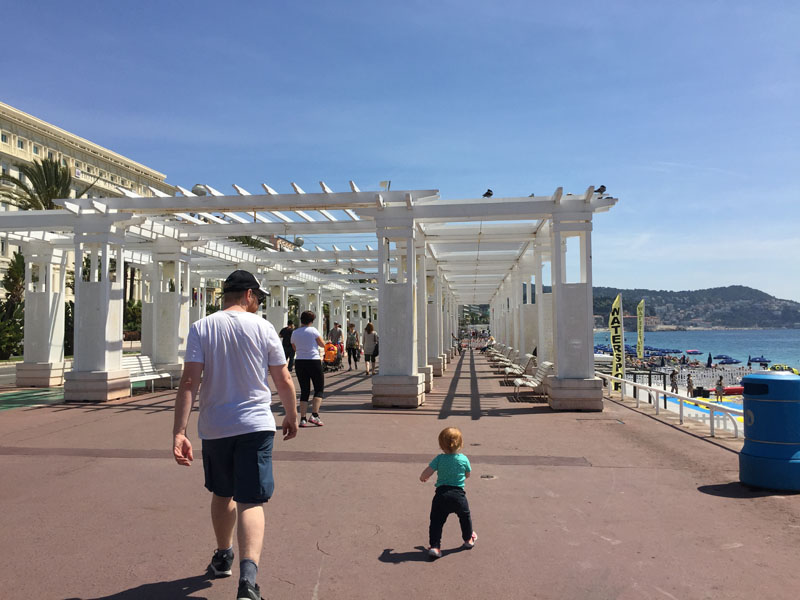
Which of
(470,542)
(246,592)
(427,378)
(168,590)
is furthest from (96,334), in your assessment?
(246,592)

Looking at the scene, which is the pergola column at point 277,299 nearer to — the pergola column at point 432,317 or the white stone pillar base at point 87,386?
the pergola column at point 432,317

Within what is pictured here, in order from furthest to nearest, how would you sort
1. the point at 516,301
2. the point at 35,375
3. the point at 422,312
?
1. the point at 516,301
2. the point at 35,375
3. the point at 422,312

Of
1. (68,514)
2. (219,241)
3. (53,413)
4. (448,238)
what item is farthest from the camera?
(219,241)

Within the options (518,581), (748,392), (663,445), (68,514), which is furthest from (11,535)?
(663,445)

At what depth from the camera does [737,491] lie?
210 inches

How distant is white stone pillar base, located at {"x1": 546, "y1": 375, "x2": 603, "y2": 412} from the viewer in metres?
10.7

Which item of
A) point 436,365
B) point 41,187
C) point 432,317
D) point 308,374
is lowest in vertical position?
point 436,365

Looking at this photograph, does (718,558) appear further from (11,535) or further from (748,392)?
(11,535)

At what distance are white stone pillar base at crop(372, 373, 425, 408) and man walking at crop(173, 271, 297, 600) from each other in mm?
7826

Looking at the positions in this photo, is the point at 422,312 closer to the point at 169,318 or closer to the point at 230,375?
the point at 169,318

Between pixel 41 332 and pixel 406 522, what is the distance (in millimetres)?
14526

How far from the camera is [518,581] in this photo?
343cm

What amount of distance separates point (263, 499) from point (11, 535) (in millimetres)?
2313

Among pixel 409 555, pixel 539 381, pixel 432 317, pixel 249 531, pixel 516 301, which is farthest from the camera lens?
pixel 516 301
